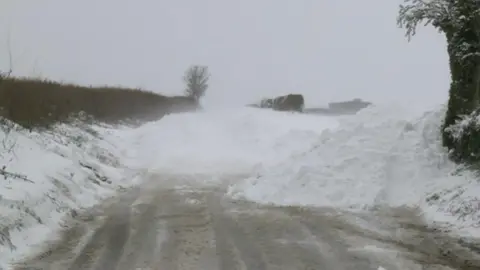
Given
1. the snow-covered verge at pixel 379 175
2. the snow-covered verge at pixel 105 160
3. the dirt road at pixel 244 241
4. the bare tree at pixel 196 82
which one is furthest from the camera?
the bare tree at pixel 196 82

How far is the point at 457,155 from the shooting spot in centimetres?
1221

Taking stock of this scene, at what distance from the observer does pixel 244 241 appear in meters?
8.26

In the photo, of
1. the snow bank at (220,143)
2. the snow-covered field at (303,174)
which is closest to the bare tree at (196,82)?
the snow bank at (220,143)

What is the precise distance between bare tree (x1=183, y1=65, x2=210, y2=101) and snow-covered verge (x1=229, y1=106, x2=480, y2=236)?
4955 centimetres

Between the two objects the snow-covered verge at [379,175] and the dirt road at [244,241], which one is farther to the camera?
the snow-covered verge at [379,175]

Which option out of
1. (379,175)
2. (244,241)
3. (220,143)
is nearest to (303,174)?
(379,175)

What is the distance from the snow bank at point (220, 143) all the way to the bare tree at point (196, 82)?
27406mm

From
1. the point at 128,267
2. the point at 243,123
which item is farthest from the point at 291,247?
the point at 243,123

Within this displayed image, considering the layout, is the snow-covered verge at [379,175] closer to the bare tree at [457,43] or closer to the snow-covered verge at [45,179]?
the bare tree at [457,43]

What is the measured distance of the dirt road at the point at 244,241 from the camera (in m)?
7.10

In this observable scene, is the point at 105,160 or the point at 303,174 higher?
the point at 303,174

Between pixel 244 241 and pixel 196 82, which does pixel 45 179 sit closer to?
pixel 244 241

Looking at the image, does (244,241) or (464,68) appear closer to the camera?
(244,241)

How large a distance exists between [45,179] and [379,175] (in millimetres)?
A: 6769
